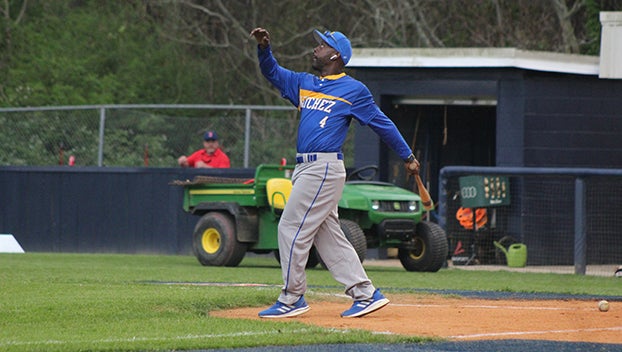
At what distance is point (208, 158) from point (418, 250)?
542cm

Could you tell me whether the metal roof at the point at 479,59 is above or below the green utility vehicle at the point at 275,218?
above

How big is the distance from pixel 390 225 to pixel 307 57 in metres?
18.6

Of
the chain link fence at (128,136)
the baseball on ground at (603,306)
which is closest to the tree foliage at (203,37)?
the chain link fence at (128,136)

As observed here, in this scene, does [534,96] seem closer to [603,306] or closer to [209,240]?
[209,240]

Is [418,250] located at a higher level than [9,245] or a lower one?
higher

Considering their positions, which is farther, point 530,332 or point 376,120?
point 376,120

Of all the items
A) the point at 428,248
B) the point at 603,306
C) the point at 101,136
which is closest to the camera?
the point at 603,306

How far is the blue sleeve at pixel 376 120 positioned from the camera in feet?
31.7

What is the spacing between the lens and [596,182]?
19375mm

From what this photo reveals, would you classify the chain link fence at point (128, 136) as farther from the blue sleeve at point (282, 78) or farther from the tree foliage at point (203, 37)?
the blue sleeve at point (282, 78)

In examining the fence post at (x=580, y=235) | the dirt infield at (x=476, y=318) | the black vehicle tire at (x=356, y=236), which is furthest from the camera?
the fence post at (x=580, y=235)

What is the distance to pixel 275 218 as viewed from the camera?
56.1 feet

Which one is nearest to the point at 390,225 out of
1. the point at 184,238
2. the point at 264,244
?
the point at 264,244

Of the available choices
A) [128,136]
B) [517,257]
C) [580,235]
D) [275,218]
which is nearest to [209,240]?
[275,218]
